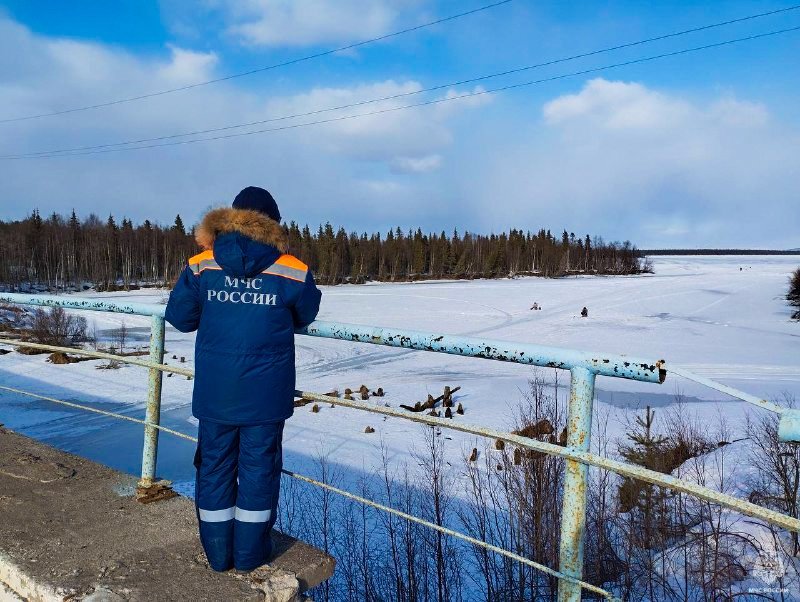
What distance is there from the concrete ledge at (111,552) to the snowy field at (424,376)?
1.42 meters

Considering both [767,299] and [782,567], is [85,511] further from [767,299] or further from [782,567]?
[767,299]

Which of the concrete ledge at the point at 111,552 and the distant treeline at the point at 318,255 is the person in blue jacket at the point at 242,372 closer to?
the concrete ledge at the point at 111,552

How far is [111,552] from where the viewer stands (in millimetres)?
2398

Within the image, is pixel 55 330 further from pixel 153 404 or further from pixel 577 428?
pixel 577 428

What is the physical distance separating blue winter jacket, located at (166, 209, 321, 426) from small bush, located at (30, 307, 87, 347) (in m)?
29.8

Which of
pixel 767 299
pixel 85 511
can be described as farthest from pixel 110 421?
pixel 767 299

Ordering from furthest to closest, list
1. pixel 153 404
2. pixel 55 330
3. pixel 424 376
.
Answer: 1. pixel 55 330
2. pixel 424 376
3. pixel 153 404

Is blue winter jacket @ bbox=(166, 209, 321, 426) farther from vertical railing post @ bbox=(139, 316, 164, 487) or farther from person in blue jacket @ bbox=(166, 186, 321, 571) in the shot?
vertical railing post @ bbox=(139, 316, 164, 487)

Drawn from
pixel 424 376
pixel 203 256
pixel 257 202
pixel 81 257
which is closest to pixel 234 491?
pixel 203 256

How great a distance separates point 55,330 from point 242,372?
31.9 meters

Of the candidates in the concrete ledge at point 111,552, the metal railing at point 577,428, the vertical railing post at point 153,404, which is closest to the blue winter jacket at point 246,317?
the metal railing at point 577,428

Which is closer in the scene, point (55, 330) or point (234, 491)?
point (234, 491)

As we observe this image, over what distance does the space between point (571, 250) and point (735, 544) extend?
12889 centimetres

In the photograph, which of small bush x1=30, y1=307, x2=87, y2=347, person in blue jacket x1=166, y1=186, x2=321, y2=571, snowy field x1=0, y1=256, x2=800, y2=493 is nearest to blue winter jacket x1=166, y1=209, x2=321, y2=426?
person in blue jacket x1=166, y1=186, x2=321, y2=571
